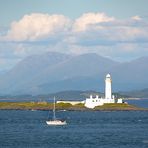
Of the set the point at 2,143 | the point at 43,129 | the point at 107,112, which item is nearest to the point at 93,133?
the point at 43,129

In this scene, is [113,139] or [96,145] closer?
[96,145]

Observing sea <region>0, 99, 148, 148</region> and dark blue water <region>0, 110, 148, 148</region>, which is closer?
dark blue water <region>0, 110, 148, 148</region>

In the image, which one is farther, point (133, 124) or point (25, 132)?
point (133, 124)

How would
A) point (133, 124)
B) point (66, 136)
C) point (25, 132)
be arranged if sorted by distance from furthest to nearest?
point (133, 124) < point (25, 132) < point (66, 136)

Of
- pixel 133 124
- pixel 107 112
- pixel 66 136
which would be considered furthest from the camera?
pixel 107 112

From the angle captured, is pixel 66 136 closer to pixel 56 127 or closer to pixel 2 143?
pixel 2 143

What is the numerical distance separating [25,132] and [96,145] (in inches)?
1019

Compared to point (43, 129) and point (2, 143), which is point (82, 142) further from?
point (43, 129)

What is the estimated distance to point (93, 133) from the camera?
4385 inches

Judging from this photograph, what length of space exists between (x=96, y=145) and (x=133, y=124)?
47426 millimetres

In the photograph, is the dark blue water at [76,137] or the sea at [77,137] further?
the sea at [77,137]

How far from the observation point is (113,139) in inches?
3920

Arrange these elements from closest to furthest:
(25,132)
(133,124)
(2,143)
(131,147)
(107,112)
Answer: (131,147)
(2,143)
(25,132)
(133,124)
(107,112)

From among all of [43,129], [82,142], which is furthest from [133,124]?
[82,142]
